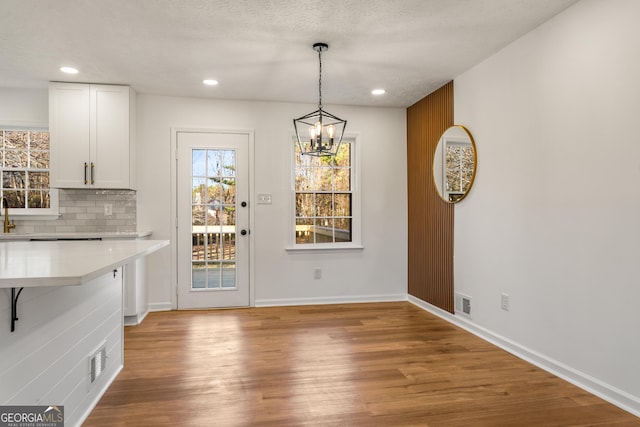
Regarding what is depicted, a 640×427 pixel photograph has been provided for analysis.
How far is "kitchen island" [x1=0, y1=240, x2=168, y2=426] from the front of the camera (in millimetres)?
1238

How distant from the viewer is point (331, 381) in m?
2.52

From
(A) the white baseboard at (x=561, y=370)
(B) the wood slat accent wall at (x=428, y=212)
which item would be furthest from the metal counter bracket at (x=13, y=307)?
(B) the wood slat accent wall at (x=428, y=212)

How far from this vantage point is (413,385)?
246 cm

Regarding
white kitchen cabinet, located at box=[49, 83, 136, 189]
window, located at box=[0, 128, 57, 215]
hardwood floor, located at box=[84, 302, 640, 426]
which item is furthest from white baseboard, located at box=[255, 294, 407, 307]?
window, located at box=[0, 128, 57, 215]

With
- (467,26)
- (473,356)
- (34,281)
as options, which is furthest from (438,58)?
(34,281)

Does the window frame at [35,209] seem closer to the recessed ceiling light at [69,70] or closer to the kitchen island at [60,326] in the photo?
the recessed ceiling light at [69,70]

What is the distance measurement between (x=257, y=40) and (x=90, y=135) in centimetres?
220

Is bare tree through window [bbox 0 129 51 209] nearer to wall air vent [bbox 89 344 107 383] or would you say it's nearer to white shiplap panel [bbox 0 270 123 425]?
white shiplap panel [bbox 0 270 123 425]

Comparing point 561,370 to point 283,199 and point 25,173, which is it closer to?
point 283,199

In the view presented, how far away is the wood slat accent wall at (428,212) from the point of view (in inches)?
157

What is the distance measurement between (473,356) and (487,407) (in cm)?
81

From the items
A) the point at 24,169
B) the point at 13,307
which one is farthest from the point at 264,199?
the point at 13,307

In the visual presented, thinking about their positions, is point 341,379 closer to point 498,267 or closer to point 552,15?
point 498,267

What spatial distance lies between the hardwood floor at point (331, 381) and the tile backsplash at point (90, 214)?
1219 mm
